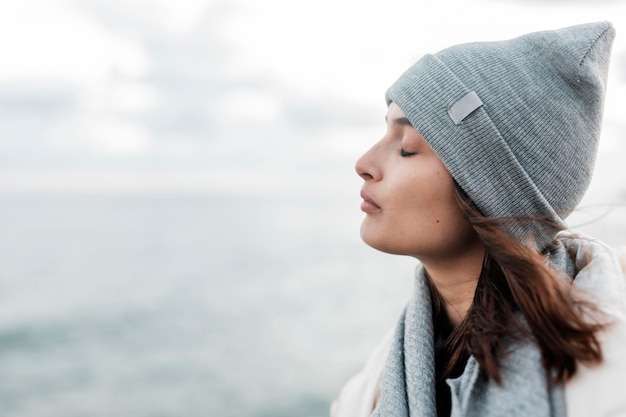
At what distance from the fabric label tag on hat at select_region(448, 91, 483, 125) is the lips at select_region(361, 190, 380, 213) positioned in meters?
0.39

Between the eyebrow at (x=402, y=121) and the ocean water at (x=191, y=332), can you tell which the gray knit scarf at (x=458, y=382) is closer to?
the eyebrow at (x=402, y=121)

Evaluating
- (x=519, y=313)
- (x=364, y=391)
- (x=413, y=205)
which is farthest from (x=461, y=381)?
(x=364, y=391)

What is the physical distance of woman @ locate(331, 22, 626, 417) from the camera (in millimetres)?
1734

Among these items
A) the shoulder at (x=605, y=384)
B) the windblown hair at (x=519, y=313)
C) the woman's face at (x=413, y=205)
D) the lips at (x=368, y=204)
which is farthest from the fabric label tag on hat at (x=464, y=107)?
the shoulder at (x=605, y=384)

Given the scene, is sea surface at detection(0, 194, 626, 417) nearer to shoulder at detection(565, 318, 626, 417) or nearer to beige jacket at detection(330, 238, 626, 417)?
beige jacket at detection(330, 238, 626, 417)

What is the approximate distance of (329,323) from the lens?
509 inches

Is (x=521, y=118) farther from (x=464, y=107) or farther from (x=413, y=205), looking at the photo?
(x=413, y=205)

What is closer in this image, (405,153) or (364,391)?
(405,153)

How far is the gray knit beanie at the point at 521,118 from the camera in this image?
1829 mm

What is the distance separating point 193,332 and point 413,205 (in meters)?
12.3

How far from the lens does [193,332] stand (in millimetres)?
13328

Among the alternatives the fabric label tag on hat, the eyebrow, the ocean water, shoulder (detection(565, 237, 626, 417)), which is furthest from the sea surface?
the eyebrow

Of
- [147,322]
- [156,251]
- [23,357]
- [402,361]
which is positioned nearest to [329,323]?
[147,322]

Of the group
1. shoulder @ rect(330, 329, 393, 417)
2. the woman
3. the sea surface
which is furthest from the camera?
the sea surface
